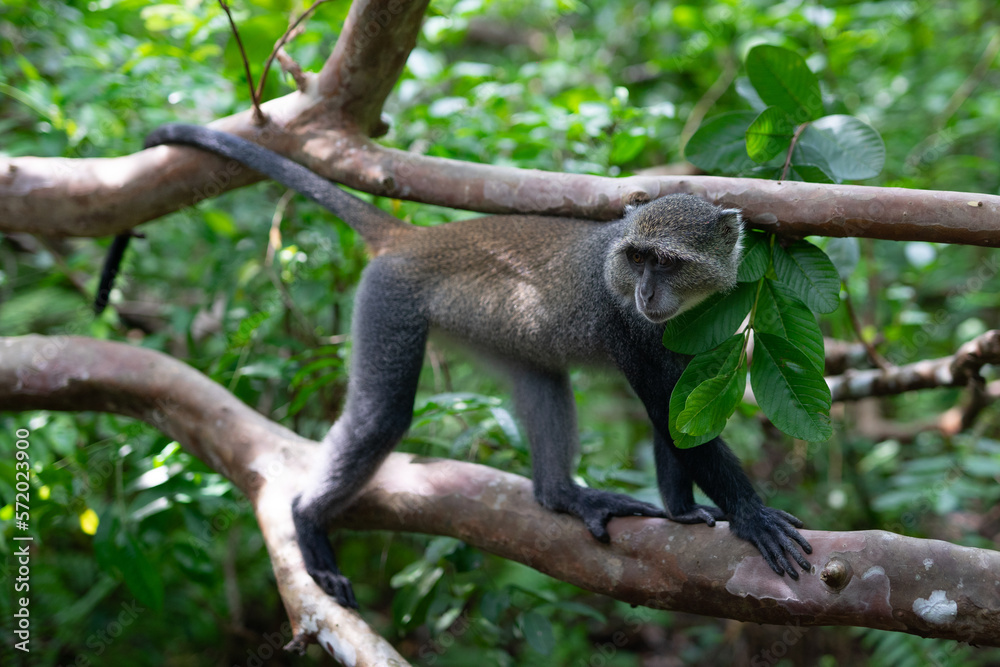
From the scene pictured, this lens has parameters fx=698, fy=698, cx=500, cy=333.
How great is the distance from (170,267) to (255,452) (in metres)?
3.87

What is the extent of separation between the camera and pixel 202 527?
157 inches

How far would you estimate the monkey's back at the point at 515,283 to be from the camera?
375cm

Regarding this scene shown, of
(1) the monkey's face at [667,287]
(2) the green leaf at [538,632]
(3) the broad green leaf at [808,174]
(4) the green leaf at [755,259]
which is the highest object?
(3) the broad green leaf at [808,174]

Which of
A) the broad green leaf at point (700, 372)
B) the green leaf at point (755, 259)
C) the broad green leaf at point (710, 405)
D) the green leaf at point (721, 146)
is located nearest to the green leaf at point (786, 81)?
the green leaf at point (721, 146)

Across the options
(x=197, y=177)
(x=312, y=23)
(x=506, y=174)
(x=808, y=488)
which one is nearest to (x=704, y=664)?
(x=808, y=488)

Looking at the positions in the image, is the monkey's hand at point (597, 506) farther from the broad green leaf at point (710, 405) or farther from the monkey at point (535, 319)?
the broad green leaf at point (710, 405)

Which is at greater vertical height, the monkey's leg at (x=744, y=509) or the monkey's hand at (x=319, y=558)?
the monkey's leg at (x=744, y=509)

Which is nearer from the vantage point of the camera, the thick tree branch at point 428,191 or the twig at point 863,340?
the thick tree branch at point 428,191

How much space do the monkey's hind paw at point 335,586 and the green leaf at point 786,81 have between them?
3245 millimetres

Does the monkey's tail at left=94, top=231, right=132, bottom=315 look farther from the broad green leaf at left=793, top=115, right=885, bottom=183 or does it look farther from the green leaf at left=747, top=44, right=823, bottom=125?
the broad green leaf at left=793, top=115, right=885, bottom=183

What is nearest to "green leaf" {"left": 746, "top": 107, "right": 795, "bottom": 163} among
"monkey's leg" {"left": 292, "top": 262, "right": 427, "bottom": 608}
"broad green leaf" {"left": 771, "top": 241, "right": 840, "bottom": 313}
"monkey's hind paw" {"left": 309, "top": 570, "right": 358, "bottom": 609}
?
"broad green leaf" {"left": 771, "top": 241, "right": 840, "bottom": 313}

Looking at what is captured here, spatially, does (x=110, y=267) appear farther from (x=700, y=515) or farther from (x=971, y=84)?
(x=971, y=84)

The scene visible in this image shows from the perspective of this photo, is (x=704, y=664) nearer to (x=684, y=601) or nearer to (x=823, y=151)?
(x=684, y=601)

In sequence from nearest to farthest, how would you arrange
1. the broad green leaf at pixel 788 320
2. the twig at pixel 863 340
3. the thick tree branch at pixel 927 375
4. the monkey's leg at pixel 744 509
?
1. the broad green leaf at pixel 788 320
2. the monkey's leg at pixel 744 509
3. the thick tree branch at pixel 927 375
4. the twig at pixel 863 340
